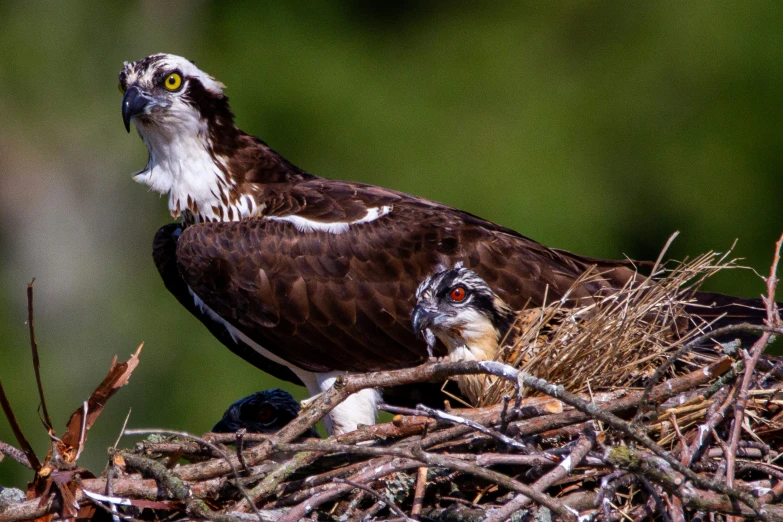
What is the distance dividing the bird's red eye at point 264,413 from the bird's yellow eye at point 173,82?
1.39m

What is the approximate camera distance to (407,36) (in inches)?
403

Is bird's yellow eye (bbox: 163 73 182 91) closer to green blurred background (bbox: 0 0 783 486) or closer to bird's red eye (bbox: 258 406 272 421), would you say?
bird's red eye (bbox: 258 406 272 421)

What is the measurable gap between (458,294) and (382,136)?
5250 millimetres

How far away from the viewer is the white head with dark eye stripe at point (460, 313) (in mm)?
3881

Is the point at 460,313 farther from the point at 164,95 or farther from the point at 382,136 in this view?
the point at 382,136

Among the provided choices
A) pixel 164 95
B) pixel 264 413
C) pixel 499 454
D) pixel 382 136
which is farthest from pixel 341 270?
pixel 382 136

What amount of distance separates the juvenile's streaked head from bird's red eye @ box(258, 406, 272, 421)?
47.5 inches

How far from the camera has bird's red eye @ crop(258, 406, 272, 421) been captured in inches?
178

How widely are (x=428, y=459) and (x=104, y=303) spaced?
7517 millimetres

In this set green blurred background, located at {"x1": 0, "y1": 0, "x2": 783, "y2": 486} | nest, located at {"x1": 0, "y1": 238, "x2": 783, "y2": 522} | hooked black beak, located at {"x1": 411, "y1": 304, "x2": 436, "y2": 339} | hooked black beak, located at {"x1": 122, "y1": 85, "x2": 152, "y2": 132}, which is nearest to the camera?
nest, located at {"x1": 0, "y1": 238, "x2": 783, "y2": 522}

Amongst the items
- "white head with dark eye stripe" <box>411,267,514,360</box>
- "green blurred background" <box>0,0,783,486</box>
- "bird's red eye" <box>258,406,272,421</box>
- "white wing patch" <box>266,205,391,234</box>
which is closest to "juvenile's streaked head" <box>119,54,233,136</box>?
"white wing patch" <box>266,205,391,234</box>

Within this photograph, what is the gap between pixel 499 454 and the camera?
3270mm

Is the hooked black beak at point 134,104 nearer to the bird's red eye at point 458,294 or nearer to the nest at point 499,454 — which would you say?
the nest at point 499,454

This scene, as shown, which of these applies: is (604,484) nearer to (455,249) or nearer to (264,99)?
(455,249)
